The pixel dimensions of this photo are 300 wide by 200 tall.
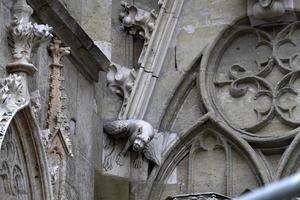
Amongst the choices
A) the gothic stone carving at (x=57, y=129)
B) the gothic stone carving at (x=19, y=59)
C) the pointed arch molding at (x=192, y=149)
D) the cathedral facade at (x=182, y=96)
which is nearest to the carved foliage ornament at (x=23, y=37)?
the gothic stone carving at (x=19, y=59)

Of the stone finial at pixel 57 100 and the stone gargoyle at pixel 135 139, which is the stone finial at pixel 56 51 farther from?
the stone gargoyle at pixel 135 139

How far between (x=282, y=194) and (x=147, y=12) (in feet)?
18.3

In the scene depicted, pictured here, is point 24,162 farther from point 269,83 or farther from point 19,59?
point 269,83

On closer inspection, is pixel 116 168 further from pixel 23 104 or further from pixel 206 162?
pixel 23 104

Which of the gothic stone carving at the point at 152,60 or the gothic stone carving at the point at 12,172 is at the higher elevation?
the gothic stone carving at the point at 152,60

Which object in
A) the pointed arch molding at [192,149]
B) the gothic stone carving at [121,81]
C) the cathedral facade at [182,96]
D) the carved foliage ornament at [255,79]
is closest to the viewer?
the cathedral facade at [182,96]

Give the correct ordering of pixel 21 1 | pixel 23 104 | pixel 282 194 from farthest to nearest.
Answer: pixel 21 1 → pixel 23 104 → pixel 282 194

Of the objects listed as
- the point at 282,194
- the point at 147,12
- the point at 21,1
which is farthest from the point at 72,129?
the point at 282,194

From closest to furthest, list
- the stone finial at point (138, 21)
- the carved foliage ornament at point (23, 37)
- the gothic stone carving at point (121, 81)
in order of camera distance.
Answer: the carved foliage ornament at point (23, 37)
the gothic stone carving at point (121, 81)
the stone finial at point (138, 21)

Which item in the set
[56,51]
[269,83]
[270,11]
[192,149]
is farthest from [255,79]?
[56,51]

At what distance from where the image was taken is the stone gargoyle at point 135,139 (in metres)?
5.87

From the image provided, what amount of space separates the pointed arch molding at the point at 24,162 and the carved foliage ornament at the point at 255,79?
229 cm

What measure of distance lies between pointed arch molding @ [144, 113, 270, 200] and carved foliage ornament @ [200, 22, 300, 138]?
0.11 m

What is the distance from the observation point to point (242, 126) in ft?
20.0
